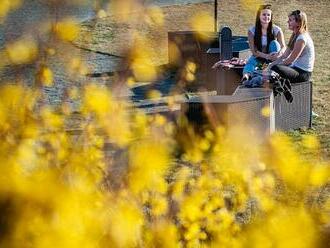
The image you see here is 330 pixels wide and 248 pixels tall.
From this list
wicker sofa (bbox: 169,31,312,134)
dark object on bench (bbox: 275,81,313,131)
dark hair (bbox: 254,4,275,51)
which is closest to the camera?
wicker sofa (bbox: 169,31,312,134)

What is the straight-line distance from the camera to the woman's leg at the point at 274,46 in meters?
6.91

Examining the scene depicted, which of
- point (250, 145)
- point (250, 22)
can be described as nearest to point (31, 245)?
point (250, 145)

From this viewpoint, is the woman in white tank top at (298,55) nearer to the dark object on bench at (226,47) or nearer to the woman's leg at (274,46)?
the woman's leg at (274,46)

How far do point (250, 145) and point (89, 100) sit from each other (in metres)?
3.12

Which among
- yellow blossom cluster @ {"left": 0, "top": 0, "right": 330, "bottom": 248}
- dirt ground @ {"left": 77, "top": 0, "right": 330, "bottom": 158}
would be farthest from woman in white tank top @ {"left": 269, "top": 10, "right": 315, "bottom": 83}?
yellow blossom cluster @ {"left": 0, "top": 0, "right": 330, "bottom": 248}

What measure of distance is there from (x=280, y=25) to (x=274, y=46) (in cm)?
561

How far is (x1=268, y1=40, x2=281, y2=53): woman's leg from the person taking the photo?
6.91 meters

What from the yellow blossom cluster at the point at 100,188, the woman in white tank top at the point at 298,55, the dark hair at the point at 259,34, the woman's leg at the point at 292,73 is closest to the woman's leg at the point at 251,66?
the dark hair at the point at 259,34

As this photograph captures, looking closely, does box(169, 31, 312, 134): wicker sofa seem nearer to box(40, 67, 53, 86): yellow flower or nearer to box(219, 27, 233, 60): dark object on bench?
box(219, 27, 233, 60): dark object on bench

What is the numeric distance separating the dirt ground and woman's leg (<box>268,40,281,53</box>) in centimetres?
46

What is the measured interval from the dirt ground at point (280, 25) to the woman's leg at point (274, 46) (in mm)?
463

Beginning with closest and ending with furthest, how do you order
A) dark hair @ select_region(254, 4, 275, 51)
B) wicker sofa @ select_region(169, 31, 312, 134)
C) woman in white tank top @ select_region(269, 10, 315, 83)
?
wicker sofa @ select_region(169, 31, 312, 134)
woman in white tank top @ select_region(269, 10, 315, 83)
dark hair @ select_region(254, 4, 275, 51)

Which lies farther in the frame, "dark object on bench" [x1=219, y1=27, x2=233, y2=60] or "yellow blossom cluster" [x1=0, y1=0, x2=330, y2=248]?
"dark object on bench" [x1=219, y1=27, x2=233, y2=60]

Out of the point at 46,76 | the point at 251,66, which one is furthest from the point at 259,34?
the point at 46,76
